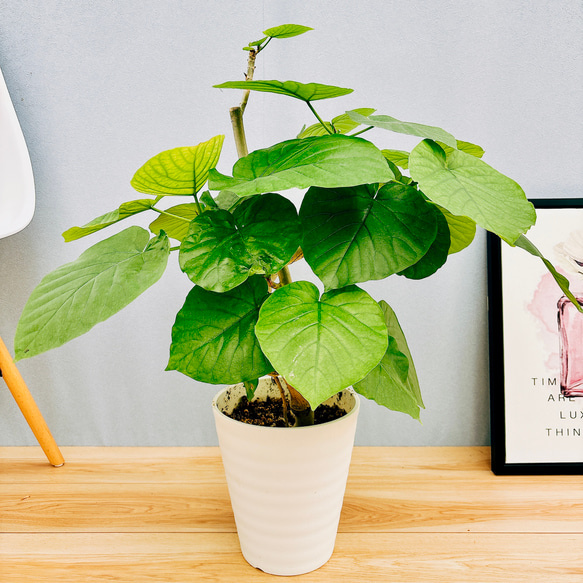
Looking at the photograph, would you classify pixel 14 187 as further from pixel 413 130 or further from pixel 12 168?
pixel 413 130

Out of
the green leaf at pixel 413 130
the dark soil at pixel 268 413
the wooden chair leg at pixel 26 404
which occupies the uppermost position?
the green leaf at pixel 413 130

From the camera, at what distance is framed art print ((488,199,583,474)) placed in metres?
1.08

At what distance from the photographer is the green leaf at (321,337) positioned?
500mm

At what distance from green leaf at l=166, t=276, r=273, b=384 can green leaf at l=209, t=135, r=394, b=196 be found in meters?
0.15

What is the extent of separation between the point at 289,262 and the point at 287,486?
0.31 metres

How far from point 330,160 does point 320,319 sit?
0.17m

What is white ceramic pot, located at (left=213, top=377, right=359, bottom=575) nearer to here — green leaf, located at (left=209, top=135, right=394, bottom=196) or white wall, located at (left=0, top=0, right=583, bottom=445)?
green leaf, located at (left=209, top=135, right=394, bottom=196)

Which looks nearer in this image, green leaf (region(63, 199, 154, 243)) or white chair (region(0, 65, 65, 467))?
green leaf (region(63, 199, 154, 243))

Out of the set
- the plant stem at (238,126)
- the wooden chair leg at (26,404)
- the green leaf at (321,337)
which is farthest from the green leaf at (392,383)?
the wooden chair leg at (26,404)

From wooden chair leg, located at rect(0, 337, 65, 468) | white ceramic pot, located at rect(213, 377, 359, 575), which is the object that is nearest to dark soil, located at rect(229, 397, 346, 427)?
white ceramic pot, located at rect(213, 377, 359, 575)

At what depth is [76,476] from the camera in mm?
1058

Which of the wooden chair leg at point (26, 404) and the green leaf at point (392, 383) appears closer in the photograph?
the green leaf at point (392, 383)

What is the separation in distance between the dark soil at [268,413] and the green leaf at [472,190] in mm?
410

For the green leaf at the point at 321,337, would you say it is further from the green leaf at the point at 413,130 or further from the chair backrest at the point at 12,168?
the chair backrest at the point at 12,168
